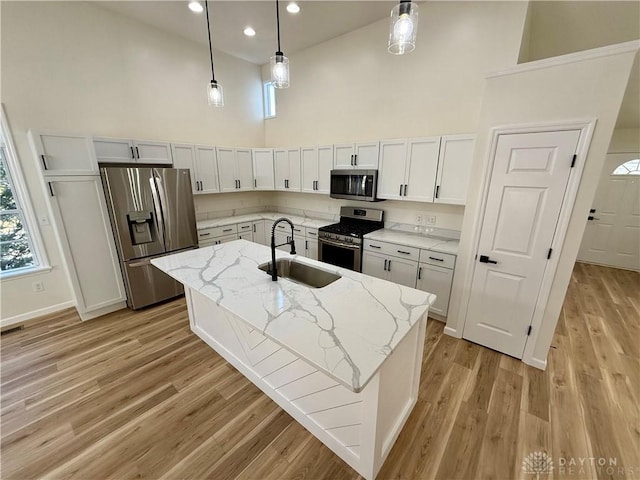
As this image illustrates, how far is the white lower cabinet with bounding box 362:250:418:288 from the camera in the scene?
3053mm

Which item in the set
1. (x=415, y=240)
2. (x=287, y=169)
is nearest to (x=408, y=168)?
(x=415, y=240)

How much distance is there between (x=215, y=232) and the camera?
410 cm

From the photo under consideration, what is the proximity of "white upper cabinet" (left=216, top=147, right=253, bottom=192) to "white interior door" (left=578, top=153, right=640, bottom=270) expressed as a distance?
660 cm

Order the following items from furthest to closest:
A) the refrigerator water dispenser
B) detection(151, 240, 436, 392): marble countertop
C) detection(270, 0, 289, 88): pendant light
Answer: the refrigerator water dispenser, detection(270, 0, 289, 88): pendant light, detection(151, 240, 436, 392): marble countertop

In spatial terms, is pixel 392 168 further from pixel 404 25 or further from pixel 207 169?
pixel 207 169

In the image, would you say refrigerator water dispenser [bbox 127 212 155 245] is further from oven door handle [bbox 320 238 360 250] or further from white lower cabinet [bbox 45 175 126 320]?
oven door handle [bbox 320 238 360 250]

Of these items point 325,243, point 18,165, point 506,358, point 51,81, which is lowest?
point 506,358

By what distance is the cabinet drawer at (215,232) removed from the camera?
3.95m

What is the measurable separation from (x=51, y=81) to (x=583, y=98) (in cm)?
508

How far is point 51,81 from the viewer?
285cm

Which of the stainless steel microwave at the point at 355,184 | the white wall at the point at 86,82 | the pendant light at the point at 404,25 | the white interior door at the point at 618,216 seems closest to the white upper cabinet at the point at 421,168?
the stainless steel microwave at the point at 355,184

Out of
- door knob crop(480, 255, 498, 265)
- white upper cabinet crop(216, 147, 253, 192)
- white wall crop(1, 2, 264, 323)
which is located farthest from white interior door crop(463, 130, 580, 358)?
white wall crop(1, 2, 264, 323)

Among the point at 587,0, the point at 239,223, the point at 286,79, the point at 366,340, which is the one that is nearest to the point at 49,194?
the point at 239,223

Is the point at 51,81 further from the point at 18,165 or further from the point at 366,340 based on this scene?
the point at 366,340
